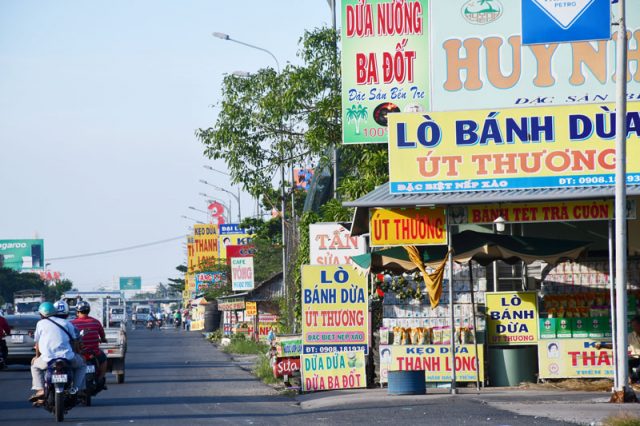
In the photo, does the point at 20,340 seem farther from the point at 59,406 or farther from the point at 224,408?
the point at 59,406

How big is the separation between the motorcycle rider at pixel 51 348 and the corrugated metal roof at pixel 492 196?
477cm

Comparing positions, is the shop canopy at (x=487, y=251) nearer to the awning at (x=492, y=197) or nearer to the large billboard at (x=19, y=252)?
the awning at (x=492, y=197)

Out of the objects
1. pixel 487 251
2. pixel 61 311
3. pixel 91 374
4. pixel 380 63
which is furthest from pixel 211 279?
pixel 61 311

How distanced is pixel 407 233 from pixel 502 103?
9255 millimetres

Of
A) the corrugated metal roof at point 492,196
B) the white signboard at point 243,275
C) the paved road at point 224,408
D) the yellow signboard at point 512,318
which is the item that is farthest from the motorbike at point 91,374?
the white signboard at point 243,275

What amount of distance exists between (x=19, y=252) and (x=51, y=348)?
128 metres

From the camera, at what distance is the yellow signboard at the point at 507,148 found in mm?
19250

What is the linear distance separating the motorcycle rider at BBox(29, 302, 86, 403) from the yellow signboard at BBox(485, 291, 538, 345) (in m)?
8.49

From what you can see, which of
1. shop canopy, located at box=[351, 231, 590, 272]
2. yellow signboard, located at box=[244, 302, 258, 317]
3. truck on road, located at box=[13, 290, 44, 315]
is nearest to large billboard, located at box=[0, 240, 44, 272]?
truck on road, located at box=[13, 290, 44, 315]

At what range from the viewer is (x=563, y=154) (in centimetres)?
1945

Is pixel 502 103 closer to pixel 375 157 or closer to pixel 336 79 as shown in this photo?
pixel 375 157

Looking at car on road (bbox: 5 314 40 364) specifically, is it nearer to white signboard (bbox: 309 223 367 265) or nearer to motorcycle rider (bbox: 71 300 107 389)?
white signboard (bbox: 309 223 367 265)

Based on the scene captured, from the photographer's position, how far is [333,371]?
2270cm

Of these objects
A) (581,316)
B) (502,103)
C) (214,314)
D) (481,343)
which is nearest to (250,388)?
(481,343)
